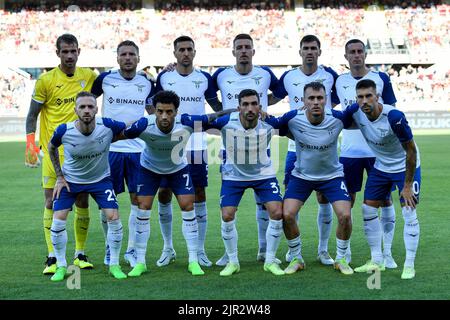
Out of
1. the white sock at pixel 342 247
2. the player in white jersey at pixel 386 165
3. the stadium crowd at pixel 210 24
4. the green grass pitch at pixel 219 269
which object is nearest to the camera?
the green grass pitch at pixel 219 269

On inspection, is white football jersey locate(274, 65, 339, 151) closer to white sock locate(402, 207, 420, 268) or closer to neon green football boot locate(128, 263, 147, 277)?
white sock locate(402, 207, 420, 268)

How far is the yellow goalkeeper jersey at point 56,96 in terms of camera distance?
7.91m

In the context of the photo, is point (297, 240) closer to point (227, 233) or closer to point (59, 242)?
point (227, 233)

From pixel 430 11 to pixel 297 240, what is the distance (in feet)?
122

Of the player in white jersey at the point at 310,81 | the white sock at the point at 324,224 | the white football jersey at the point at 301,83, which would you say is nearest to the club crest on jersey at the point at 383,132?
the player in white jersey at the point at 310,81

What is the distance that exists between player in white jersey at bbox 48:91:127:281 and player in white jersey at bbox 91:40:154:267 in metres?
0.61

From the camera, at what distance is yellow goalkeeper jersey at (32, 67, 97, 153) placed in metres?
7.91

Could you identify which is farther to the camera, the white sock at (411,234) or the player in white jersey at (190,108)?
the player in white jersey at (190,108)

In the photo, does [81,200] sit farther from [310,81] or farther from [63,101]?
[310,81]

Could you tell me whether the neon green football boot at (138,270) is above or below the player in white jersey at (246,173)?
below

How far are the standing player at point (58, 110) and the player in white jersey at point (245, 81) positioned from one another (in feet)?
5.10

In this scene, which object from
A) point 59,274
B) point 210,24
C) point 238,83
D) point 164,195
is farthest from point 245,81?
point 210,24

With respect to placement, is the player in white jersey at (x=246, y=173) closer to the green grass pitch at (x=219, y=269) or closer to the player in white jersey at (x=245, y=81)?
the green grass pitch at (x=219, y=269)

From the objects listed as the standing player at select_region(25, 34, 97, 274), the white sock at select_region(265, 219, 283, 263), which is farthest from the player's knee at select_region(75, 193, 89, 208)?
the white sock at select_region(265, 219, 283, 263)
